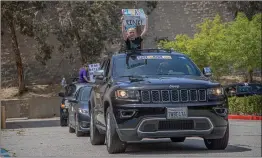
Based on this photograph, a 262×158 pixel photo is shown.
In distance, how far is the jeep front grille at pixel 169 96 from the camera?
10.0 meters

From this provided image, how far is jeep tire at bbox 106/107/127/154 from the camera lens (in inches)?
404

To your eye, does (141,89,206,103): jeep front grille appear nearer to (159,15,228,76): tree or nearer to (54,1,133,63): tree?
(159,15,228,76): tree

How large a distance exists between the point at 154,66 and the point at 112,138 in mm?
1748

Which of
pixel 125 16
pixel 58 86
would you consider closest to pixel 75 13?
pixel 58 86

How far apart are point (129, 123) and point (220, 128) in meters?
1.58

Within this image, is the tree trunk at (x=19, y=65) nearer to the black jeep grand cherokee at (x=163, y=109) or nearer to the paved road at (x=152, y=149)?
the paved road at (x=152, y=149)

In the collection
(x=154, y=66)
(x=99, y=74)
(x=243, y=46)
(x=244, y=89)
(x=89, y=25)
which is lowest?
(x=244, y=89)

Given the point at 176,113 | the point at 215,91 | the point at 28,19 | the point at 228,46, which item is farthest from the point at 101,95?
the point at 28,19

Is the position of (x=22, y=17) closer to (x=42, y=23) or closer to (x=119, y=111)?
(x=42, y=23)

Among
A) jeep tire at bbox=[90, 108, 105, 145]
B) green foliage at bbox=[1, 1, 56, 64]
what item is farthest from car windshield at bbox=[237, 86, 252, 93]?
jeep tire at bbox=[90, 108, 105, 145]

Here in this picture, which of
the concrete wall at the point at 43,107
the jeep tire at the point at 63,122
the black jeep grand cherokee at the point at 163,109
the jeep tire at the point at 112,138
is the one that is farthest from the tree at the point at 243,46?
the jeep tire at the point at 112,138

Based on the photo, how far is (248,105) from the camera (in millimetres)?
25922

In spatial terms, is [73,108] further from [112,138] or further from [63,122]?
[112,138]

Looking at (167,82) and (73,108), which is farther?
(73,108)
